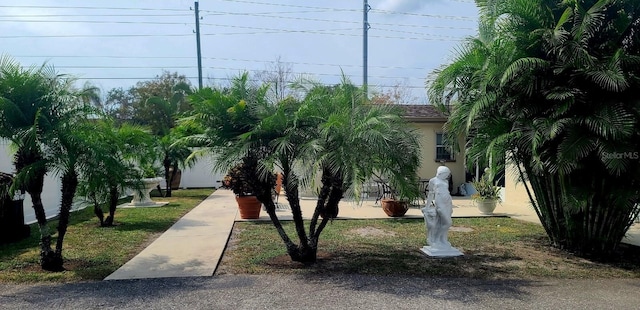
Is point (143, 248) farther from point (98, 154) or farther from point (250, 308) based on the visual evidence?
point (250, 308)

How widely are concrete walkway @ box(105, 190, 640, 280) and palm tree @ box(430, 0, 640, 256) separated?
2.17m

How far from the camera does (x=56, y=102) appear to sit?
6258 mm

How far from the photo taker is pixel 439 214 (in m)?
7.15

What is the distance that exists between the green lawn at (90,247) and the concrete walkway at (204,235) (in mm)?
304

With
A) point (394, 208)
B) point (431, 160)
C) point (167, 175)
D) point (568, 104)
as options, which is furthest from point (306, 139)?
point (167, 175)

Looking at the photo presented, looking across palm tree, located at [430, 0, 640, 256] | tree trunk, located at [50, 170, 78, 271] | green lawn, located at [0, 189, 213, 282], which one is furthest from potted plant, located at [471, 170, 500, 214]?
tree trunk, located at [50, 170, 78, 271]

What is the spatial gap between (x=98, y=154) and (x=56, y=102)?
0.93 m

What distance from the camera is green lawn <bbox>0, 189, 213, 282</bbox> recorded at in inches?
247

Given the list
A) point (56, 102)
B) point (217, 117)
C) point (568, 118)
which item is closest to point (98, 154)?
point (56, 102)

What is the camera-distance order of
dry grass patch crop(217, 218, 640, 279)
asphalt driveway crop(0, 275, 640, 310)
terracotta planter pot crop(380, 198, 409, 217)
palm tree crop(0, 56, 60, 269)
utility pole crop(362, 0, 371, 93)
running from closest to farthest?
asphalt driveway crop(0, 275, 640, 310), palm tree crop(0, 56, 60, 269), dry grass patch crop(217, 218, 640, 279), terracotta planter pot crop(380, 198, 409, 217), utility pole crop(362, 0, 371, 93)

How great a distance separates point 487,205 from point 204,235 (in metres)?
7.09

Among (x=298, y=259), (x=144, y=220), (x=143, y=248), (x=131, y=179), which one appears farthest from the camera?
(x=144, y=220)

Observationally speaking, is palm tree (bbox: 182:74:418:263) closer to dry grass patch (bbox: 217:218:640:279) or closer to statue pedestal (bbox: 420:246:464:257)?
dry grass patch (bbox: 217:218:640:279)

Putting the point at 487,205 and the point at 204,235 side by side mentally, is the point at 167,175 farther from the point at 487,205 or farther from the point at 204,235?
the point at 487,205
